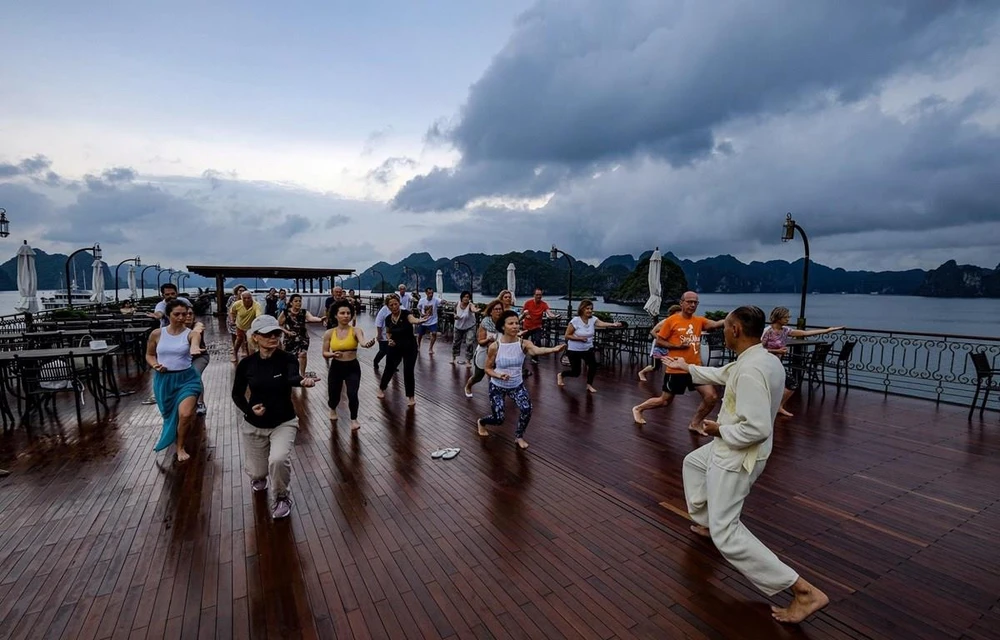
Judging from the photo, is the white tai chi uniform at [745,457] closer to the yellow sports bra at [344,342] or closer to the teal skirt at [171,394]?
the yellow sports bra at [344,342]

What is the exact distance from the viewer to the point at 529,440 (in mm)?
5398

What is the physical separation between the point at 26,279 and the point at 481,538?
1490cm

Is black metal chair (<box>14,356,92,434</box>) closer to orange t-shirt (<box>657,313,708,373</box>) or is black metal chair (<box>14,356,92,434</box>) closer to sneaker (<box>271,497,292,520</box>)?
sneaker (<box>271,497,292,520</box>)

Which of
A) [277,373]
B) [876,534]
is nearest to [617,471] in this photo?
[876,534]

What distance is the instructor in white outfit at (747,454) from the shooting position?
239 centimetres

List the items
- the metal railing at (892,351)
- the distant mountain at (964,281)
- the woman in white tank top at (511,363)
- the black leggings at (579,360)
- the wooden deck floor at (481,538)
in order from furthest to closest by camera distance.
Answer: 1. the distant mountain at (964,281)
2. the black leggings at (579,360)
3. the metal railing at (892,351)
4. the woman in white tank top at (511,363)
5. the wooden deck floor at (481,538)

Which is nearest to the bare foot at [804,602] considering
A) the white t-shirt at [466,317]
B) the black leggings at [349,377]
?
the black leggings at [349,377]

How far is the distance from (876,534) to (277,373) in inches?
187

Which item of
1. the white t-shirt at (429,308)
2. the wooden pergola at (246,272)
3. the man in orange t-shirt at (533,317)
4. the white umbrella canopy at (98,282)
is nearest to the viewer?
the man in orange t-shirt at (533,317)

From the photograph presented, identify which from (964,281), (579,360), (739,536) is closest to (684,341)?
(579,360)

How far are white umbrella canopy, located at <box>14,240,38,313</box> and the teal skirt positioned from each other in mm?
10657

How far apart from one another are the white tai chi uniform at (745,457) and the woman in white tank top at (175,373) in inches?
189

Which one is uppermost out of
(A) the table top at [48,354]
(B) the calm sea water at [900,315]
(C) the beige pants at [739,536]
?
(A) the table top at [48,354]

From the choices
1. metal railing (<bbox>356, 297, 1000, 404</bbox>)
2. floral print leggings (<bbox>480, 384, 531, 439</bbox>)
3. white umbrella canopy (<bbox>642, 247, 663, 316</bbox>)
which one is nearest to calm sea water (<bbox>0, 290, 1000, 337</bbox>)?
metal railing (<bbox>356, 297, 1000, 404</bbox>)
